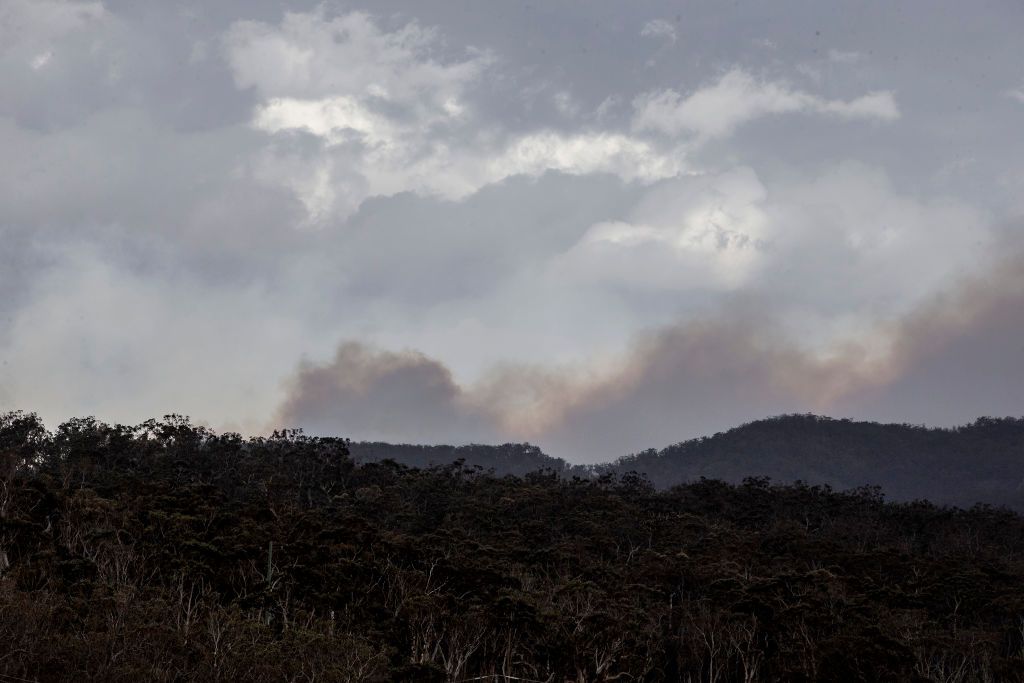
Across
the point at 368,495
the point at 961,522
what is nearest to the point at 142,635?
the point at 368,495

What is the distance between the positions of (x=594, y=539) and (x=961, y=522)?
49.8 meters

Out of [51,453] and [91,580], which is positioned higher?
[51,453]

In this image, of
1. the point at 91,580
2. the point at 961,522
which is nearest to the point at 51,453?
the point at 91,580

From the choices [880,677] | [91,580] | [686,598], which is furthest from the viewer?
[686,598]

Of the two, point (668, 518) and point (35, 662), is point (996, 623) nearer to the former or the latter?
point (668, 518)

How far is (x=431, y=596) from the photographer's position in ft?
159

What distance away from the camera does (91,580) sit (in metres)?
47.1

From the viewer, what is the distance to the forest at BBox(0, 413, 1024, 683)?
1561 inches

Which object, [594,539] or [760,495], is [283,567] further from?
[760,495]

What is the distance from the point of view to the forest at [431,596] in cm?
3966

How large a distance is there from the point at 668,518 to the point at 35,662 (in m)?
60.0

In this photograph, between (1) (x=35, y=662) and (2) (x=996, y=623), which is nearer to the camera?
(1) (x=35, y=662)

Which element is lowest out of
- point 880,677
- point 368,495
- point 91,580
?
point 880,677

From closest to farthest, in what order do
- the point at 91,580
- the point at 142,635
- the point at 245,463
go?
the point at 142,635
the point at 91,580
the point at 245,463
